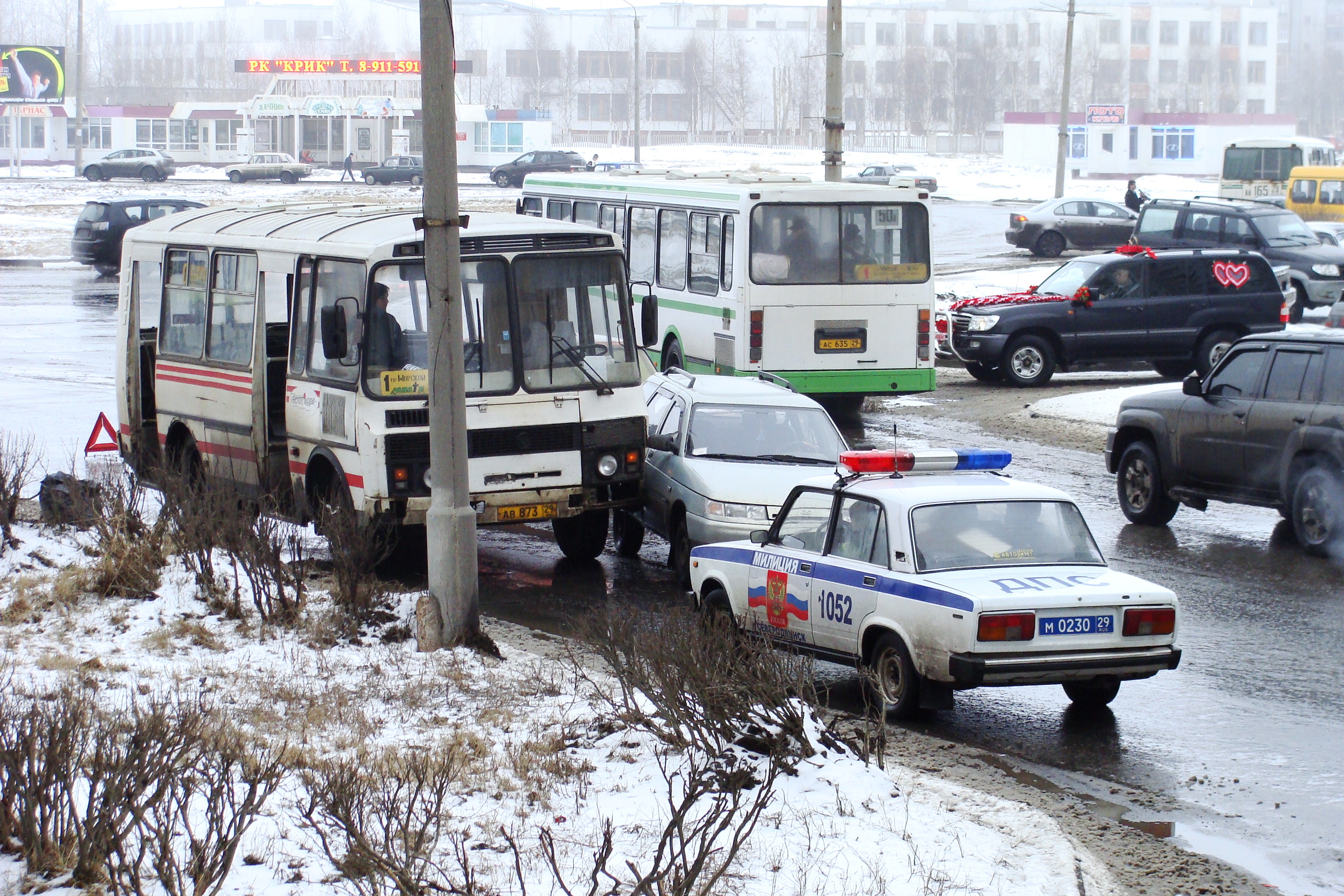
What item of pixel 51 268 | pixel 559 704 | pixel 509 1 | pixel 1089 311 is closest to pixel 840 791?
pixel 559 704

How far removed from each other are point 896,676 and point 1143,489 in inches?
259

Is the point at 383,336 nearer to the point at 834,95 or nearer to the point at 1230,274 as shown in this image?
the point at 834,95

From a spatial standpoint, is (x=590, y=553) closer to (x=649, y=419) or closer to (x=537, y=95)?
(x=649, y=419)

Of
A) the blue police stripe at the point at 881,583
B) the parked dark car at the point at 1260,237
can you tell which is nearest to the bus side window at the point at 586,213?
the blue police stripe at the point at 881,583

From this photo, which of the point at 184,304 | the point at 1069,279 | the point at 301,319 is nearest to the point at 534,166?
the point at 1069,279

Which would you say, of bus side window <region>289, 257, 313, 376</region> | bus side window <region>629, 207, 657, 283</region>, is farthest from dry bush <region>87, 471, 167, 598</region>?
bus side window <region>629, 207, 657, 283</region>

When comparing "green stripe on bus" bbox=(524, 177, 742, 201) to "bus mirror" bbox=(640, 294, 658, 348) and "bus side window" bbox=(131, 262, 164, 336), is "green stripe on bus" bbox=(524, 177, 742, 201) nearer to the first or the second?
"bus mirror" bbox=(640, 294, 658, 348)

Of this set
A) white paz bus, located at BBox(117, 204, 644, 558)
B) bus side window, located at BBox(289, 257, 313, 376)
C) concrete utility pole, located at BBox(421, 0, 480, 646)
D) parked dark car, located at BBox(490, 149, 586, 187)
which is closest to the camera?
concrete utility pole, located at BBox(421, 0, 480, 646)

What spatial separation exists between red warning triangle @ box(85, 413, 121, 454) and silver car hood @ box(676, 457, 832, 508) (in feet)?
20.8

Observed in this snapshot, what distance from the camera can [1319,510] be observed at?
40.5ft

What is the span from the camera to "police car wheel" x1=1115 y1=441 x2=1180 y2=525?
13.9 m

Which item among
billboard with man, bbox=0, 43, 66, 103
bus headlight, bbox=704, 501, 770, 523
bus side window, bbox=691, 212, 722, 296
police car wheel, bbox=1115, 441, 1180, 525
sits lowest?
police car wheel, bbox=1115, 441, 1180, 525

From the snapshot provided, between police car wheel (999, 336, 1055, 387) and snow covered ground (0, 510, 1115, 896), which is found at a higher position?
police car wheel (999, 336, 1055, 387)

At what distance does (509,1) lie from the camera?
154875mm
